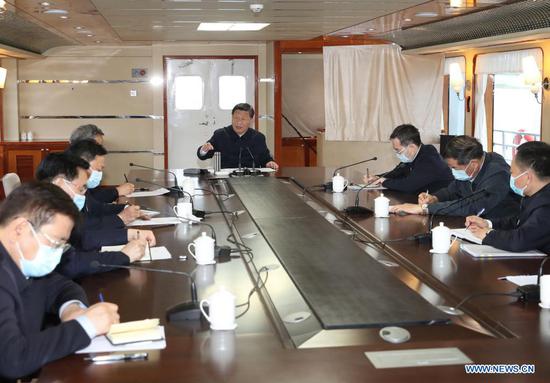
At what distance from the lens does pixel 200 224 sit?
4.51 meters

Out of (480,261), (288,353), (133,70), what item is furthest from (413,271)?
(133,70)

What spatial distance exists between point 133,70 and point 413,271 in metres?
8.48

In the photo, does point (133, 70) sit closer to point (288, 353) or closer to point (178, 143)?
point (178, 143)

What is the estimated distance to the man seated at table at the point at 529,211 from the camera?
357 cm

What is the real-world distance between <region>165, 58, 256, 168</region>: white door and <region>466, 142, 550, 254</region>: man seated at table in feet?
23.8

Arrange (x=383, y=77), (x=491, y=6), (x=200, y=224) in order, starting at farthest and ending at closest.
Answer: (x=383, y=77) → (x=491, y=6) → (x=200, y=224)

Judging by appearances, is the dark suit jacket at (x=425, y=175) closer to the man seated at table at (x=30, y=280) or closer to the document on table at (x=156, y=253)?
the document on table at (x=156, y=253)

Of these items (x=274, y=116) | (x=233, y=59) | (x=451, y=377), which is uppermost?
(x=233, y=59)

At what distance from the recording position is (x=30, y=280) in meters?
2.54

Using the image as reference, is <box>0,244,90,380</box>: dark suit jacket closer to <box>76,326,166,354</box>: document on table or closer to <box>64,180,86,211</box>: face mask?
<box>76,326,166,354</box>: document on table

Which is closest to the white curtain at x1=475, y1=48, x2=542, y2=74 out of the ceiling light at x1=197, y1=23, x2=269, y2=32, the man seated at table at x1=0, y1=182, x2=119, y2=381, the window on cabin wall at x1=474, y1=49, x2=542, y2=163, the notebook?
the window on cabin wall at x1=474, y1=49, x2=542, y2=163

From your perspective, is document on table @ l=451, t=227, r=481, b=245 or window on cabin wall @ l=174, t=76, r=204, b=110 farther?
window on cabin wall @ l=174, t=76, r=204, b=110

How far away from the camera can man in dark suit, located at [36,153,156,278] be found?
3.24 m

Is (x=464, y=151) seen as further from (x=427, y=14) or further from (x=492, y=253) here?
(x=427, y=14)
